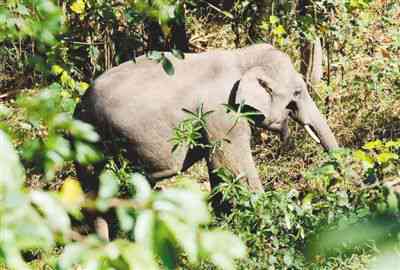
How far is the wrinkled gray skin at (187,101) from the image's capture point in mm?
5664

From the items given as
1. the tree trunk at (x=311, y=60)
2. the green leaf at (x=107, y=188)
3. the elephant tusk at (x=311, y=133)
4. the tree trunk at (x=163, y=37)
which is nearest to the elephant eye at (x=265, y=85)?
the elephant tusk at (x=311, y=133)

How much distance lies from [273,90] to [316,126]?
677 mm

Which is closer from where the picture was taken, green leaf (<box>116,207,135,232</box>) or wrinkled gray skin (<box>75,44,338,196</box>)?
green leaf (<box>116,207,135,232</box>)

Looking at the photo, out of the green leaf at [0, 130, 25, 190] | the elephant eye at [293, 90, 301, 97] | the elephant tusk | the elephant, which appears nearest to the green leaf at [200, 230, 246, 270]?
the green leaf at [0, 130, 25, 190]

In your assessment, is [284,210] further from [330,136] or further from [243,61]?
[330,136]

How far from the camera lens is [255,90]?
5719mm

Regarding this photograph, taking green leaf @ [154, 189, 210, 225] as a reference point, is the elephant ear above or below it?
below

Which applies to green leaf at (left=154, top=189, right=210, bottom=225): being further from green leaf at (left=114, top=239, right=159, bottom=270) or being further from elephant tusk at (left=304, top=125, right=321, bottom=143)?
elephant tusk at (left=304, top=125, right=321, bottom=143)

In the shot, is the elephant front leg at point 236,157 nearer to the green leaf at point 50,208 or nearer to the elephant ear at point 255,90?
the elephant ear at point 255,90

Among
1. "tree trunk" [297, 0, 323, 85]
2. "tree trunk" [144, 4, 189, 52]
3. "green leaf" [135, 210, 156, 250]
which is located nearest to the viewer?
"green leaf" [135, 210, 156, 250]

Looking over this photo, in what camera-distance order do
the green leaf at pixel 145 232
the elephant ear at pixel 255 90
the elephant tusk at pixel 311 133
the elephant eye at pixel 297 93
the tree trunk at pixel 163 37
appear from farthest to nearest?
the tree trunk at pixel 163 37 < the elephant tusk at pixel 311 133 < the elephant eye at pixel 297 93 < the elephant ear at pixel 255 90 < the green leaf at pixel 145 232

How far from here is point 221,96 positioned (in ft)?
18.9

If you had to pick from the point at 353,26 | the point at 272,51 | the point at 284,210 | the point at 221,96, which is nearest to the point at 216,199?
the point at 221,96

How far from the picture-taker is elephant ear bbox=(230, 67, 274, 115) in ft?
18.5
